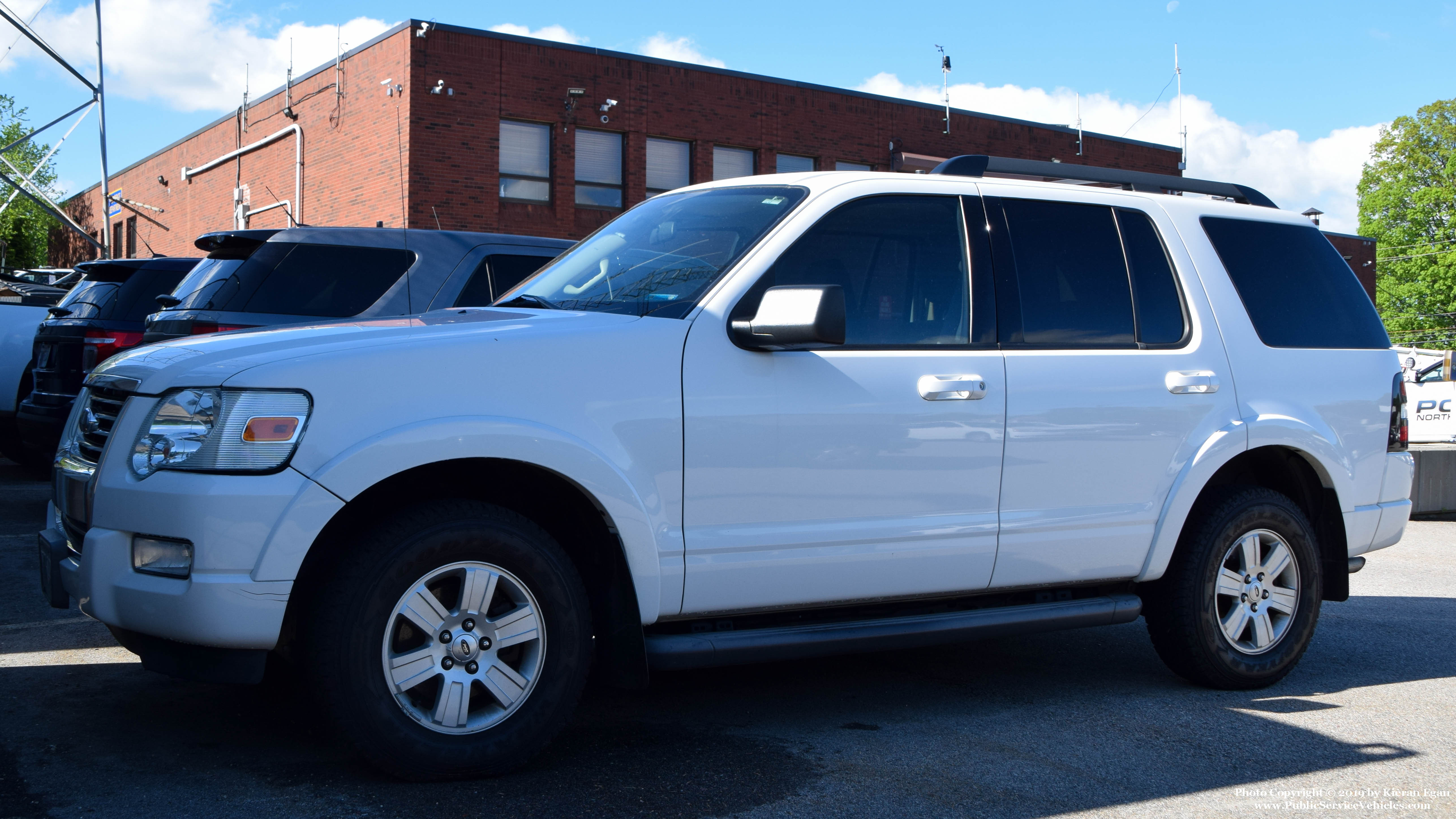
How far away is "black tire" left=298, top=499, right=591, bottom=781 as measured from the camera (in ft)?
11.4

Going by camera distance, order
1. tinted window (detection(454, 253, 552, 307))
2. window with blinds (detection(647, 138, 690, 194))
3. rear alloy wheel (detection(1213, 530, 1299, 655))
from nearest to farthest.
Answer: rear alloy wheel (detection(1213, 530, 1299, 655))
tinted window (detection(454, 253, 552, 307))
window with blinds (detection(647, 138, 690, 194))

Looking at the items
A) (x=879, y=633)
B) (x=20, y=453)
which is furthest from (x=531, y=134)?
(x=879, y=633)

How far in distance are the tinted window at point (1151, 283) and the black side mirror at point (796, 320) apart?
5.48ft

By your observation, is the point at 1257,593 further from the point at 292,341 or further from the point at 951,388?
the point at 292,341

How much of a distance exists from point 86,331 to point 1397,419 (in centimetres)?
871

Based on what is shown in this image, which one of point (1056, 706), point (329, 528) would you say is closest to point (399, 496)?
point (329, 528)

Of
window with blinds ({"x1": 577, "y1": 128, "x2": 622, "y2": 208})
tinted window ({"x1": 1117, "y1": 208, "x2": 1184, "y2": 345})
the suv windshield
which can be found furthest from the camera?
window with blinds ({"x1": 577, "y1": 128, "x2": 622, "y2": 208})

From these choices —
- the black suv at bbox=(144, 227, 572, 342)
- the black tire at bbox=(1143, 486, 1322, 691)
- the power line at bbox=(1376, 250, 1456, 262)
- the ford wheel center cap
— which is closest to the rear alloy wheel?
the black tire at bbox=(1143, 486, 1322, 691)

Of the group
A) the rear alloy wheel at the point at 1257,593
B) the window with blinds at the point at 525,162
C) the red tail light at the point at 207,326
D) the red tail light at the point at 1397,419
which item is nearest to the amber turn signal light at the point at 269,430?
the rear alloy wheel at the point at 1257,593

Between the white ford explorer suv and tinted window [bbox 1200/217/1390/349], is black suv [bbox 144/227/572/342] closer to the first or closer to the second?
the white ford explorer suv

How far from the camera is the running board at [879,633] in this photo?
3947 millimetres

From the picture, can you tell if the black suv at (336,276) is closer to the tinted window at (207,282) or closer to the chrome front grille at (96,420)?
the tinted window at (207,282)

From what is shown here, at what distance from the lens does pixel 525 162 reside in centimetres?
2555

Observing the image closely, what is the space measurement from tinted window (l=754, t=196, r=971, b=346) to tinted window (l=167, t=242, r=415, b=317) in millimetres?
3891
